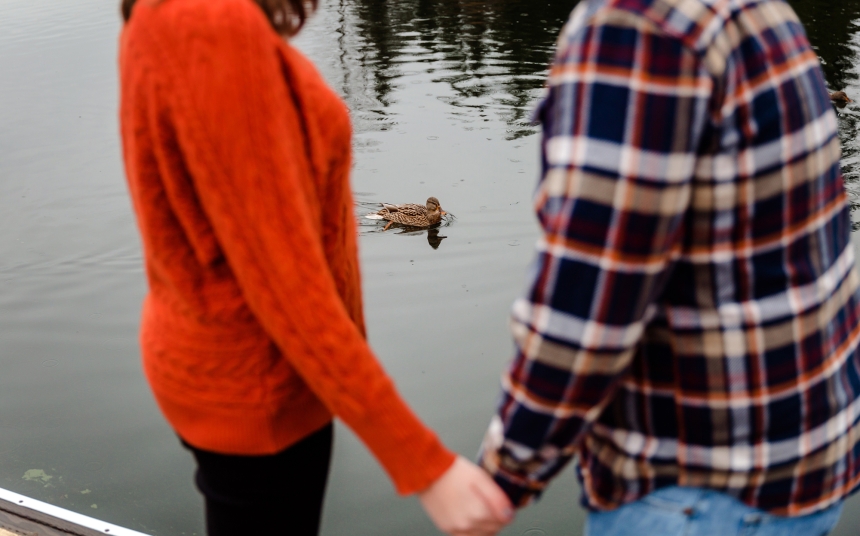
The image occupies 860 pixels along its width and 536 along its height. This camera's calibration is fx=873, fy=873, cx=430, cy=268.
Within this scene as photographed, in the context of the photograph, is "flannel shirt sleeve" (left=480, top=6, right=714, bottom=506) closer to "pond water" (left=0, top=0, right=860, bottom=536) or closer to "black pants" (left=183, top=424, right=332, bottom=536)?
"black pants" (left=183, top=424, right=332, bottom=536)

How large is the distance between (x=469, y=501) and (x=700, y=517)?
0.30m

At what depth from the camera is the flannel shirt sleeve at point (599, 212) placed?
951mm

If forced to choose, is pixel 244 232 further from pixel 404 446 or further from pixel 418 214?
pixel 418 214

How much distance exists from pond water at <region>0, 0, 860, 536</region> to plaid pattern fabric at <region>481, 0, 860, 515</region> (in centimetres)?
250

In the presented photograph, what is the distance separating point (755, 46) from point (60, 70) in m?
13.6

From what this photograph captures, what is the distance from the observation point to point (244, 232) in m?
1.06

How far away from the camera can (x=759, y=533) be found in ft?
3.73

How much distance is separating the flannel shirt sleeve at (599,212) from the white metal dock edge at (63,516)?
1.57 m

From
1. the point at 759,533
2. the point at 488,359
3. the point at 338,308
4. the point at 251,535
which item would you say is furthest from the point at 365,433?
the point at 488,359

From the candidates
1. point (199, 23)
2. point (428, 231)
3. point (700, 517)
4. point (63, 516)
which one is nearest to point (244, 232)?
point (199, 23)

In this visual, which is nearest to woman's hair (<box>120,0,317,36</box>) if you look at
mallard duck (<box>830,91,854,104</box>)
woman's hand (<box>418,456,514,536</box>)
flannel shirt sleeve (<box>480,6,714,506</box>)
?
flannel shirt sleeve (<box>480,6,714,506</box>)

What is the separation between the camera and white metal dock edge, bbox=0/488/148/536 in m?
2.30

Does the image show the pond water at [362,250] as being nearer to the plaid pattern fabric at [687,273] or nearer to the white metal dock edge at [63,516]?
the white metal dock edge at [63,516]

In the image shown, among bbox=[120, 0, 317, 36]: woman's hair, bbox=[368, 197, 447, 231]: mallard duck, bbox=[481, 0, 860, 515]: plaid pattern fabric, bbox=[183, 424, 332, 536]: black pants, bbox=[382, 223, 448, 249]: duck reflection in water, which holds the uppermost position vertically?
bbox=[120, 0, 317, 36]: woman's hair
